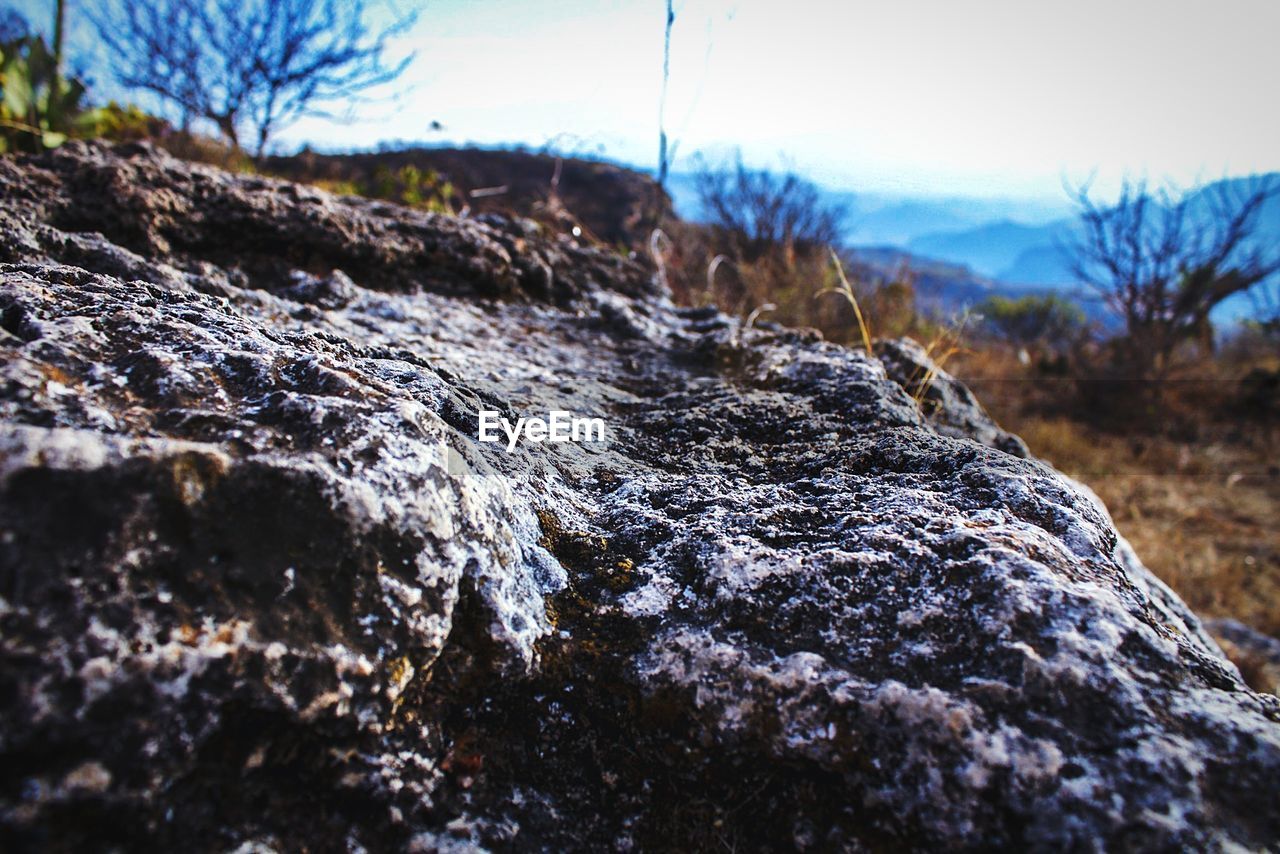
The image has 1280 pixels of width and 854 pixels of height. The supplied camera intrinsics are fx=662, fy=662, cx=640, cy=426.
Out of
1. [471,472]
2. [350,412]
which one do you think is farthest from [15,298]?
[471,472]

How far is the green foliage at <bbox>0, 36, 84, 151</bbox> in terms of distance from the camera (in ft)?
10.8

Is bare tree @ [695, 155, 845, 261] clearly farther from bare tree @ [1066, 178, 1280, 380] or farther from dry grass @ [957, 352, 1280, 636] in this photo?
bare tree @ [1066, 178, 1280, 380]

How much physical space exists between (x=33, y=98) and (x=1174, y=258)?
1235 cm

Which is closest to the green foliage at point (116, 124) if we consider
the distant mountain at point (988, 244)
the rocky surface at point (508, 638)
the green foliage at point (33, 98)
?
the green foliage at point (33, 98)

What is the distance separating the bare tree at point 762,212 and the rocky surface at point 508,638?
23.5 feet

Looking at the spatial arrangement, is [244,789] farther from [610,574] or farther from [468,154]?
[468,154]

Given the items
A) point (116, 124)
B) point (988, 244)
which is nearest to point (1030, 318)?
point (116, 124)

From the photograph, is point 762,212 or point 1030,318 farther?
point 1030,318

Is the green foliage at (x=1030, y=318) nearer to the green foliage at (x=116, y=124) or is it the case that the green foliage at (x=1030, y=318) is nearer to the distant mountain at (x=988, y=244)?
the green foliage at (x=116, y=124)

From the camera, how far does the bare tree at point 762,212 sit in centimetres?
837

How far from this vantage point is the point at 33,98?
12.0 feet

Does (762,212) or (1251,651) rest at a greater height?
(762,212)

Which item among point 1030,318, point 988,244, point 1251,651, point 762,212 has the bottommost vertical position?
point 1251,651

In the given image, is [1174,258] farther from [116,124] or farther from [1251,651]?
[116,124]
